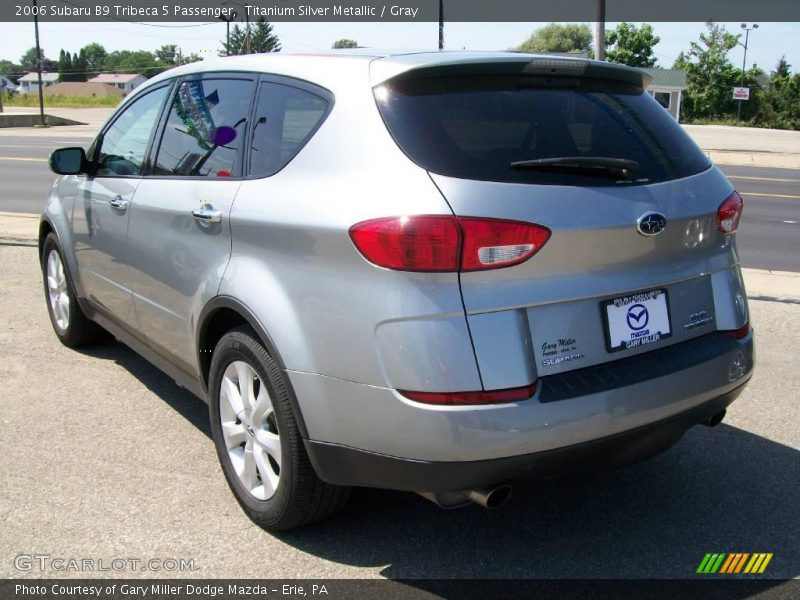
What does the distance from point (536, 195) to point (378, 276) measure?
56 centimetres

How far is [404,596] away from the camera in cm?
285

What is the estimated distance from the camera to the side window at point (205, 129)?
3408mm

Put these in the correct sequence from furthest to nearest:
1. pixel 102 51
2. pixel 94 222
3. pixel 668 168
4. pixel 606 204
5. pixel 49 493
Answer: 1. pixel 102 51
2. pixel 94 222
3. pixel 49 493
4. pixel 668 168
5. pixel 606 204

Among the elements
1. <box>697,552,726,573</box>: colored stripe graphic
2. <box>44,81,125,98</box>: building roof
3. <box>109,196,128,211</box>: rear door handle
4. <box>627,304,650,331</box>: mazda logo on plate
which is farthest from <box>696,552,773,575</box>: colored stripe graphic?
<box>44,81,125,98</box>: building roof

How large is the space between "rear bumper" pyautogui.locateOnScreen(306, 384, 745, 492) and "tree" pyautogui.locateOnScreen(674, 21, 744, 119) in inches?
2743

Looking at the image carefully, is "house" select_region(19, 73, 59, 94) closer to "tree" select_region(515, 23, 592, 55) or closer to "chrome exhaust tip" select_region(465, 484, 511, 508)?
"tree" select_region(515, 23, 592, 55)

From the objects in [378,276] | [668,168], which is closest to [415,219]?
[378,276]

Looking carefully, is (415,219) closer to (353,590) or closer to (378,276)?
Answer: (378,276)

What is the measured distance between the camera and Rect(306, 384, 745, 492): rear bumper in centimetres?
259

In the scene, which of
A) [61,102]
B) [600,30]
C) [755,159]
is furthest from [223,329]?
[61,102]

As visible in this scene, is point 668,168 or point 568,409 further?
point 668,168

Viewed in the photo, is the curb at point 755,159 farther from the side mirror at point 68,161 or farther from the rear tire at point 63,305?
the side mirror at point 68,161

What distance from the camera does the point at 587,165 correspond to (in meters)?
2.77

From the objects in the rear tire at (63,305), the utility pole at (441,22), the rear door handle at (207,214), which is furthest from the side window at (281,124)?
the utility pole at (441,22)
